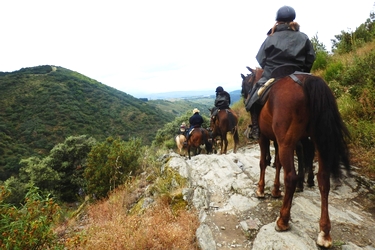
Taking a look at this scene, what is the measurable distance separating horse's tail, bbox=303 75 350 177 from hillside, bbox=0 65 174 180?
1505 inches

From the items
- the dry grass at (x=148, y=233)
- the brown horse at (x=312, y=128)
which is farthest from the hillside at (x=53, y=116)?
the brown horse at (x=312, y=128)

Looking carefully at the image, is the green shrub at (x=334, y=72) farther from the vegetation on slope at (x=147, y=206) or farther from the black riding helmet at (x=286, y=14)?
the black riding helmet at (x=286, y=14)

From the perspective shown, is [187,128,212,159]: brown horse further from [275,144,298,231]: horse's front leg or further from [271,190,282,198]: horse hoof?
[275,144,298,231]: horse's front leg

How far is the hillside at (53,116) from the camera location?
130 ft

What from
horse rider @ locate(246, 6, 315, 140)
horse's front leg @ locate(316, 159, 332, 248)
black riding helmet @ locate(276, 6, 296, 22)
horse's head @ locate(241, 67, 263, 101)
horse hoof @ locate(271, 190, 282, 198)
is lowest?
horse hoof @ locate(271, 190, 282, 198)

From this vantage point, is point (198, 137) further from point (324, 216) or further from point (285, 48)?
point (324, 216)

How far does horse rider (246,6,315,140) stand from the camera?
3631 millimetres

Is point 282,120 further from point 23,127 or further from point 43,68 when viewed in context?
point 43,68

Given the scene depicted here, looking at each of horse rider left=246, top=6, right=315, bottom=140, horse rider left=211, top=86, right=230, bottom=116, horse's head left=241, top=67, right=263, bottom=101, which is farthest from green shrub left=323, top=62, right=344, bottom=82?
horse rider left=246, top=6, right=315, bottom=140

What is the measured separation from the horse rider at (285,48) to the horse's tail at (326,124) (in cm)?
65

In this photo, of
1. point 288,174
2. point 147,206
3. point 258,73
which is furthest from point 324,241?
point 147,206

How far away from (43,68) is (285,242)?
324ft

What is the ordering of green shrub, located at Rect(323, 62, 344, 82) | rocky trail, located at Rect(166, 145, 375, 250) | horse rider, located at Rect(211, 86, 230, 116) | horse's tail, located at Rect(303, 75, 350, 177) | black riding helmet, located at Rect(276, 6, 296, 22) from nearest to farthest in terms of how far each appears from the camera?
horse's tail, located at Rect(303, 75, 350, 177) < rocky trail, located at Rect(166, 145, 375, 250) < black riding helmet, located at Rect(276, 6, 296, 22) < green shrub, located at Rect(323, 62, 344, 82) < horse rider, located at Rect(211, 86, 230, 116)

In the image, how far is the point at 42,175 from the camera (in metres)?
19.6
